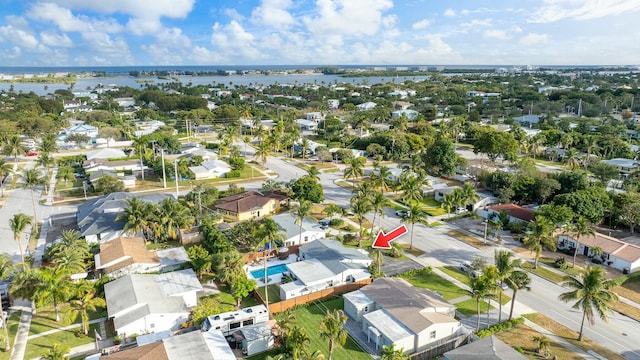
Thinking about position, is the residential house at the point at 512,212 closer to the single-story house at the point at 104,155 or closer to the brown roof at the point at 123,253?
the brown roof at the point at 123,253

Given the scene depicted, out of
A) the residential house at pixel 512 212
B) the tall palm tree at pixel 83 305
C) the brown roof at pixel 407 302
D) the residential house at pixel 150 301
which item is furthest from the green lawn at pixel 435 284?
the tall palm tree at pixel 83 305

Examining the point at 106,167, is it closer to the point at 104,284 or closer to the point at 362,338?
the point at 104,284

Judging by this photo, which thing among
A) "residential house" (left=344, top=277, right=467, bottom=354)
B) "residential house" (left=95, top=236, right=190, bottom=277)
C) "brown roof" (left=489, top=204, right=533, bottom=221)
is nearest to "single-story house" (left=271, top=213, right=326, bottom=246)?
"residential house" (left=95, top=236, right=190, bottom=277)

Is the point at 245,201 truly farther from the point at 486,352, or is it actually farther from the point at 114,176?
the point at 486,352

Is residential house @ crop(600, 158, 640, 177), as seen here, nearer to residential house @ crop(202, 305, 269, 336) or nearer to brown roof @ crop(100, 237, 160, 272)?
Result: residential house @ crop(202, 305, 269, 336)

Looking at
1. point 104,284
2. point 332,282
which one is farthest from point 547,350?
point 104,284

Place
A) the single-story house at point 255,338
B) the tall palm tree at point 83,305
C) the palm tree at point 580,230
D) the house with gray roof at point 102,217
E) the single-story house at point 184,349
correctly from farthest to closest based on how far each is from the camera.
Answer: the house with gray roof at point 102,217, the palm tree at point 580,230, the tall palm tree at point 83,305, the single-story house at point 255,338, the single-story house at point 184,349

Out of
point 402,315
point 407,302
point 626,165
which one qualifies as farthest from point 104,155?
point 626,165
